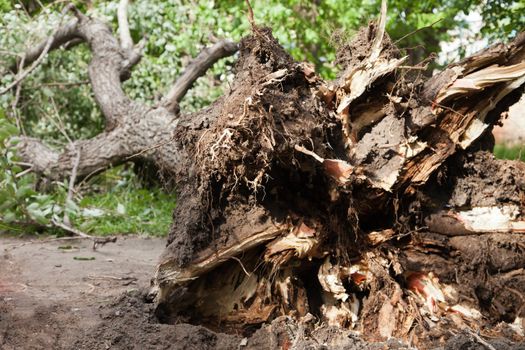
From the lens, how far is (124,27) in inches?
348

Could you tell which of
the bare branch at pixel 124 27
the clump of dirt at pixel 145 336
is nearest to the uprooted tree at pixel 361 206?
the clump of dirt at pixel 145 336

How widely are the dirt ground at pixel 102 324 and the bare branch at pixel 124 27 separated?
4.77 m

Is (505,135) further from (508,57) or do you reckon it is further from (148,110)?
(508,57)

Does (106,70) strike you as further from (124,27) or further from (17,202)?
(17,202)

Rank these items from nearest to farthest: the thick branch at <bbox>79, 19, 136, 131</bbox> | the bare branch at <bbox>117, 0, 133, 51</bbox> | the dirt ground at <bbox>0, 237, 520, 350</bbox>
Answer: the dirt ground at <bbox>0, 237, 520, 350</bbox>, the thick branch at <bbox>79, 19, 136, 131</bbox>, the bare branch at <bbox>117, 0, 133, 51</bbox>

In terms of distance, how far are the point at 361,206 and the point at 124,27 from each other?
643cm

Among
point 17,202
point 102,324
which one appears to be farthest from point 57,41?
point 102,324

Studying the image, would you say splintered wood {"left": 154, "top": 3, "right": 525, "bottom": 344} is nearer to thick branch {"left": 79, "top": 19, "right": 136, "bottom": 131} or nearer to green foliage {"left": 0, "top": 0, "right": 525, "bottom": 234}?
green foliage {"left": 0, "top": 0, "right": 525, "bottom": 234}

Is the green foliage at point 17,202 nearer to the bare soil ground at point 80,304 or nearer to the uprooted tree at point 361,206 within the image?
the bare soil ground at point 80,304

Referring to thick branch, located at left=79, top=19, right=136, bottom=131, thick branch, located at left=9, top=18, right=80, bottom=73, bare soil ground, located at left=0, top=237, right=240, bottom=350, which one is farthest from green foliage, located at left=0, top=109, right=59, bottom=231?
thick branch, located at left=9, top=18, right=80, bottom=73

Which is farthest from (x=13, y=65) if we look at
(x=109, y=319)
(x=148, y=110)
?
(x=109, y=319)

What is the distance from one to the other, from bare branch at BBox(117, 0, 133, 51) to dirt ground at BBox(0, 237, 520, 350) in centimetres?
477

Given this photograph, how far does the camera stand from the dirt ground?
2.97 metres

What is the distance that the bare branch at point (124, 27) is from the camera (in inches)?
343
